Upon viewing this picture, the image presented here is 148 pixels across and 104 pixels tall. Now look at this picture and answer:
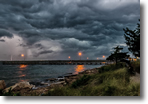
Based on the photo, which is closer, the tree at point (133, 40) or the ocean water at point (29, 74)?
the tree at point (133, 40)

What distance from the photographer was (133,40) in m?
6.94

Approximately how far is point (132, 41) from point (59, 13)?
501 cm

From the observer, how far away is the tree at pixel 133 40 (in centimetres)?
672

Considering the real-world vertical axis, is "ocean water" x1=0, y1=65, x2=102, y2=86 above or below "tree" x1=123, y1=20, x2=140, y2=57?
below

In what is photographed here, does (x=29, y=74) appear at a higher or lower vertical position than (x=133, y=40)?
lower

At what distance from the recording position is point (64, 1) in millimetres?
5664

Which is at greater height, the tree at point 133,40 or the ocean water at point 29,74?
the tree at point 133,40

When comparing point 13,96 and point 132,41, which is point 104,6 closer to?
point 132,41

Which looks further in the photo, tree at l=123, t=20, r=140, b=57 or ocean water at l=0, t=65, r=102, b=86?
ocean water at l=0, t=65, r=102, b=86

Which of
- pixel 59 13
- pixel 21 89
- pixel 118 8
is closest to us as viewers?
pixel 118 8

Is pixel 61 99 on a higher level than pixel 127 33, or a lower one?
lower

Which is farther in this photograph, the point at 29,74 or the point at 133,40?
the point at 29,74

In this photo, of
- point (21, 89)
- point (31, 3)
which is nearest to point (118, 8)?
point (31, 3)

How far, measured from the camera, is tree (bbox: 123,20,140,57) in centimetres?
672
